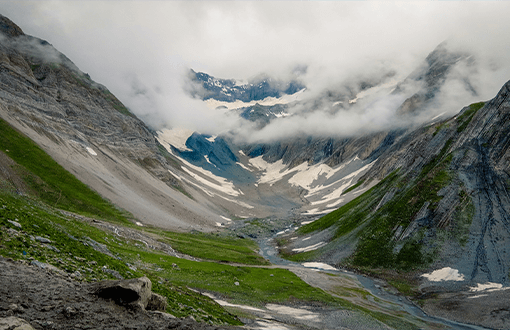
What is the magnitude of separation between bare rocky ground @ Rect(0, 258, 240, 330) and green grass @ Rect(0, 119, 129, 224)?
74.7 m

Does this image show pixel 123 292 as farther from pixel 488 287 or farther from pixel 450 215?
pixel 450 215

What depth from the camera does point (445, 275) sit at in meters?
58.5

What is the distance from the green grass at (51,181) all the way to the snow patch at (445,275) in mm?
88830

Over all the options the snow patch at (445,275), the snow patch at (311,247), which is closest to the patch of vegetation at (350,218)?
the snow patch at (311,247)

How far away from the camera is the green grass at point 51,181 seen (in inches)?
3194

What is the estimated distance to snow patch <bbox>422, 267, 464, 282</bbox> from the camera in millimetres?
56781

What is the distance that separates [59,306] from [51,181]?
9289cm

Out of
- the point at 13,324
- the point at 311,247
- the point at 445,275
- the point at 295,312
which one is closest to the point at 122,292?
the point at 13,324

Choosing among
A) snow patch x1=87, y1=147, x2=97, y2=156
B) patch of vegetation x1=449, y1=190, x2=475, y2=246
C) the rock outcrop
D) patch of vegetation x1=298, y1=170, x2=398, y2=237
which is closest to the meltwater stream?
patch of vegetation x1=298, y1=170, x2=398, y2=237

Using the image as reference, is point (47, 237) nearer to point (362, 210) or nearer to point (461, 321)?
point (461, 321)

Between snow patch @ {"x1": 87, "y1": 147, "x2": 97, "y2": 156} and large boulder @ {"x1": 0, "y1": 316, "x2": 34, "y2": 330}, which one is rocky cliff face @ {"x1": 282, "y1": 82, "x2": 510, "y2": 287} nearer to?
large boulder @ {"x1": 0, "y1": 316, "x2": 34, "y2": 330}

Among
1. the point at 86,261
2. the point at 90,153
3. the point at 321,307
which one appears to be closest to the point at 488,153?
the point at 321,307

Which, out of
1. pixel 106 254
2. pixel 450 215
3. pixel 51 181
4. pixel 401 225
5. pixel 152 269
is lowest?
pixel 152 269

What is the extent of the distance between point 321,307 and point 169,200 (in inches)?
4490
